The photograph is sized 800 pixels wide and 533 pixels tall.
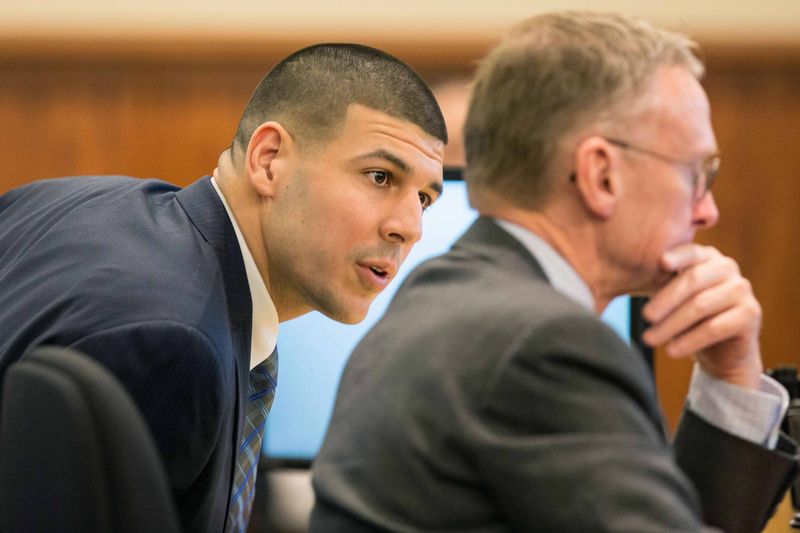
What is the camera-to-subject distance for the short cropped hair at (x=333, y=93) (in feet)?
5.54

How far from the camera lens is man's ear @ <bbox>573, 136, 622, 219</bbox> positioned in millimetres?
1016

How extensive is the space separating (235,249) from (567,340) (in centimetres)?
77

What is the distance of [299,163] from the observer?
167 cm

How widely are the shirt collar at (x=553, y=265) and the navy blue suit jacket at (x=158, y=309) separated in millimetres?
445

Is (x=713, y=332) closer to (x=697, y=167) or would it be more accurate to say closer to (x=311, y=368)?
(x=697, y=167)

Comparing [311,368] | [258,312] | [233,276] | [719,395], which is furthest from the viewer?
[311,368]

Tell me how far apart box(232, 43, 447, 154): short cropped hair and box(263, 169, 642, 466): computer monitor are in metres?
0.55

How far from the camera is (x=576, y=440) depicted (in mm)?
811

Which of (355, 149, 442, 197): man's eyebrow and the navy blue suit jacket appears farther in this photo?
(355, 149, 442, 197): man's eyebrow

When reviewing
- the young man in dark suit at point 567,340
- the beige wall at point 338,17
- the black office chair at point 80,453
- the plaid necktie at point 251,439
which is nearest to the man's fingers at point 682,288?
the young man in dark suit at point 567,340

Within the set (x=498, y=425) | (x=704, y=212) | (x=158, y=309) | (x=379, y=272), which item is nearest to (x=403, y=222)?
(x=379, y=272)

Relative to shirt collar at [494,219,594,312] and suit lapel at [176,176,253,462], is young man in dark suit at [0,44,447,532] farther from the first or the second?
shirt collar at [494,219,594,312]

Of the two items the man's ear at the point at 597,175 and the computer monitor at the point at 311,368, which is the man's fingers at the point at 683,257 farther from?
the computer monitor at the point at 311,368

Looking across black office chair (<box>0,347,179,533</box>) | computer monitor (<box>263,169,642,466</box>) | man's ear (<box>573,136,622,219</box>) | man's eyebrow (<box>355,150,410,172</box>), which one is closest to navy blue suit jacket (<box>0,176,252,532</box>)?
man's eyebrow (<box>355,150,410,172</box>)
